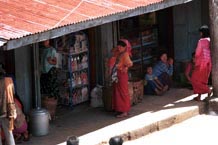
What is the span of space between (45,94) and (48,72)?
413mm

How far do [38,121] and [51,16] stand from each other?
2.15 meters

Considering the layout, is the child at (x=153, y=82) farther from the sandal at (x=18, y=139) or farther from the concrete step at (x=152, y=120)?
the sandal at (x=18, y=139)

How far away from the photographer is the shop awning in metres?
8.11

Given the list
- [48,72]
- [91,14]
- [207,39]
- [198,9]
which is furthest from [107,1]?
[198,9]

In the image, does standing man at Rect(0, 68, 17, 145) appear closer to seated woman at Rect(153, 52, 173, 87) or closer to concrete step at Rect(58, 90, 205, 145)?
concrete step at Rect(58, 90, 205, 145)

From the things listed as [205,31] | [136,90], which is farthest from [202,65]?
[136,90]

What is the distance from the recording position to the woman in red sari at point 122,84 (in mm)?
10930

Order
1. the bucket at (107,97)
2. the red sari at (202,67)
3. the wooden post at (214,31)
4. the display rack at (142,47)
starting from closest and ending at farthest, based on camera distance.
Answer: the bucket at (107,97) → the wooden post at (214,31) → the red sari at (202,67) → the display rack at (142,47)

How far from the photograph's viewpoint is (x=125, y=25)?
13.3m

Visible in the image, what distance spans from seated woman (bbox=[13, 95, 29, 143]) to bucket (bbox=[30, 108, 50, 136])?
0.90 ft

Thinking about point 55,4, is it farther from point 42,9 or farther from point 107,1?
point 107,1

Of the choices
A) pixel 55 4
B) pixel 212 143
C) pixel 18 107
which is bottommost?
pixel 212 143

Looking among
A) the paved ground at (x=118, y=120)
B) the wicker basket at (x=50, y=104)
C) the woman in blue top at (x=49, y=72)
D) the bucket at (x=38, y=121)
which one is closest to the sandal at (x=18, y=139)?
the paved ground at (x=118, y=120)

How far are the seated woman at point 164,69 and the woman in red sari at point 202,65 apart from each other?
1.02 meters
